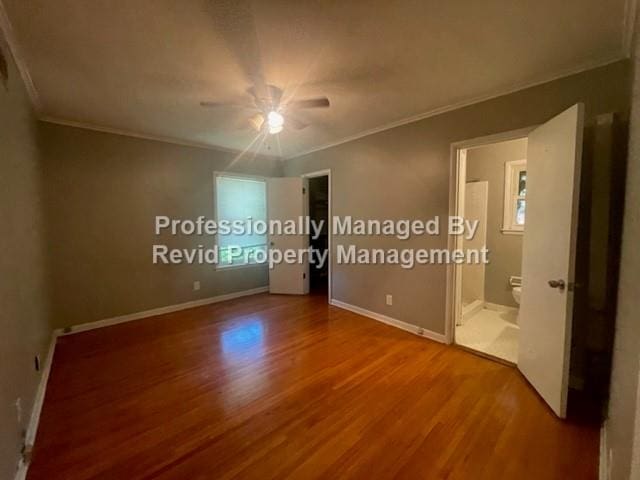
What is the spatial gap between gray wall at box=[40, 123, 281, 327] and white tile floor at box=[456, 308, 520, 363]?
11.4 ft

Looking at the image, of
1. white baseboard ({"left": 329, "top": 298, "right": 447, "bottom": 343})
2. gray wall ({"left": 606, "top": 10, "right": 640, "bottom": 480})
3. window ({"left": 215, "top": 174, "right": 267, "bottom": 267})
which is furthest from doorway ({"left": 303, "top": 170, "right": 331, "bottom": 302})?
gray wall ({"left": 606, "top": 10, "right": 640, "bottom": 480})

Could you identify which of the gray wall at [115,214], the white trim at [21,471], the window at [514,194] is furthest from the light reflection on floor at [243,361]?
the window at [514,194]

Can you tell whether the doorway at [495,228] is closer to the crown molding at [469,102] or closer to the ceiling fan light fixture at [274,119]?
the crown molding at [469,102]

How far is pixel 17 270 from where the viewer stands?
166cm

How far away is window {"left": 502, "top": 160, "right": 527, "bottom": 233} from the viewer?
11.8 feet

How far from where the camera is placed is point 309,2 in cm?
135

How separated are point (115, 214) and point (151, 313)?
52.2 inches

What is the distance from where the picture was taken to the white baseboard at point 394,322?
2.85m

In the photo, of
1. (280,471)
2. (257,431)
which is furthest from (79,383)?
(280,471)

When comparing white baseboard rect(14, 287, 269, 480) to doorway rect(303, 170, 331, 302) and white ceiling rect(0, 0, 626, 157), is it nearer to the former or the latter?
doorway rect(303, 170, 331, 302)

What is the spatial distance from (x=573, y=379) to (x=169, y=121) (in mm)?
4298

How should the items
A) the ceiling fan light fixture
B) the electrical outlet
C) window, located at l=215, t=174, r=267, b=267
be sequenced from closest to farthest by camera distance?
the electrical outlet < the ceiling fan light fixture < window, located at l=215, t=174, r=267, b=267

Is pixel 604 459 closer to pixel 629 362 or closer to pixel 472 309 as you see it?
pixel 629 362

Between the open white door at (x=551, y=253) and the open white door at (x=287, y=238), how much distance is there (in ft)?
10.2
